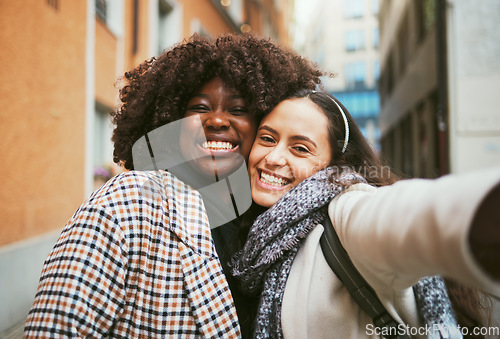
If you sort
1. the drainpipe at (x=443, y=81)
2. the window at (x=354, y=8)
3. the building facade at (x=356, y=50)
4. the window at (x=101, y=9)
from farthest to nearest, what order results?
the window at (x=354, y=8) → the building facade at (x=356, y=50) → the drainpipe at (x=443, y=81) → the window at (x=101, y=9)

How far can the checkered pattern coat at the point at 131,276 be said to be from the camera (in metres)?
1.35

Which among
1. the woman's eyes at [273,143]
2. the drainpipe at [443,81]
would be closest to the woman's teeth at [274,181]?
the woman's eyes at [273,143]

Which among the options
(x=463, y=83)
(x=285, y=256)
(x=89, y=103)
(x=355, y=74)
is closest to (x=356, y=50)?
(x=355, y=74)

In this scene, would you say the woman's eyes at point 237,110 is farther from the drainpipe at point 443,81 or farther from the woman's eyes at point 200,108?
the drainpipe at point 443,81

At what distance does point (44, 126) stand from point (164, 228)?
2517 mm

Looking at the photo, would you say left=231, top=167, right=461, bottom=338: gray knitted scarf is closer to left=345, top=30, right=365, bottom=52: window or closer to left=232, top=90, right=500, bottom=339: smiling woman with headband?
left=232, top=90, right=500, bottom=339: smiling woman with headband

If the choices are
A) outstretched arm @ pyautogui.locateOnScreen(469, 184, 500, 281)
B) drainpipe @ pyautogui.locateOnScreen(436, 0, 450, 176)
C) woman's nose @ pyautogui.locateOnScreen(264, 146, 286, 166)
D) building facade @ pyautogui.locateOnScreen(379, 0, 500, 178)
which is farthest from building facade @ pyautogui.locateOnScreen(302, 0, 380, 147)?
outstretched arm @ pyautogui.locateOnScreen(469, 184, 500, 281)

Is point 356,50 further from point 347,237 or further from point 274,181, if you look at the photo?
point 347,237

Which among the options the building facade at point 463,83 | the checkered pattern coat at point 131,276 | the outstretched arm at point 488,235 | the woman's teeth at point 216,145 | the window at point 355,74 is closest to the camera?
the outstretched arm at point 488,235

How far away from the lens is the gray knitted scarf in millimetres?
1511

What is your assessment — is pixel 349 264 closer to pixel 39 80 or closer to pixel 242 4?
pixel 39 80

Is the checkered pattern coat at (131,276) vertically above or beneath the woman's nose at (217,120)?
beneath

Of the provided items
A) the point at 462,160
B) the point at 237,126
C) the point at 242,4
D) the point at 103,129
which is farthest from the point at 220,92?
the point at 242,4

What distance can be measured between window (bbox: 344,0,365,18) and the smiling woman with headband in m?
44.7
